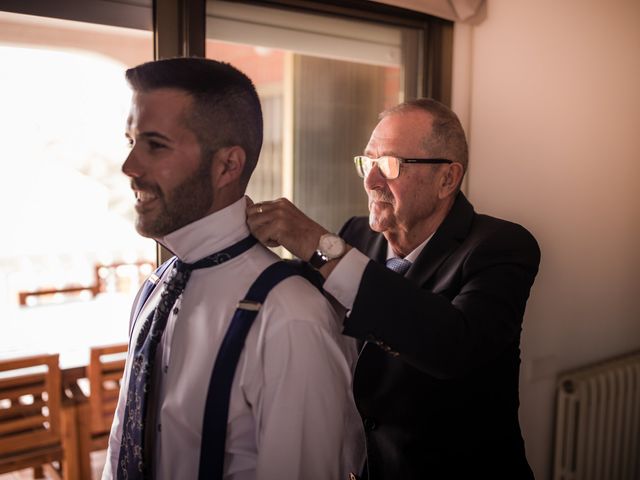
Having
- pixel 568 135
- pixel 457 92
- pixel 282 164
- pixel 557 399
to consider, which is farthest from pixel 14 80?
pixel 557 399

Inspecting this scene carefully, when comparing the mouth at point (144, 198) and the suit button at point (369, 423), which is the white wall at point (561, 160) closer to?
the suit button at point (369, 423)

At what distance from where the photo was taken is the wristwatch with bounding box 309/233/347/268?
43.6 inches

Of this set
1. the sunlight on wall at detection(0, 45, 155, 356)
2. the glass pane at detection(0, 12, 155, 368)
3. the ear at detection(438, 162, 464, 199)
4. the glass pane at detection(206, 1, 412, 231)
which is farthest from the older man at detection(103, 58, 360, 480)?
the sunlight on wall at detection(0, 45, 155, 356)

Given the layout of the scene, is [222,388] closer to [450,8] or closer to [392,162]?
[392,162]

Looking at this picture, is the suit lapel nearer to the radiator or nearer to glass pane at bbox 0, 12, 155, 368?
the radiator

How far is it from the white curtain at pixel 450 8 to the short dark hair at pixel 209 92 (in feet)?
4.28

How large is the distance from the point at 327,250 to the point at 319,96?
129 centimetres

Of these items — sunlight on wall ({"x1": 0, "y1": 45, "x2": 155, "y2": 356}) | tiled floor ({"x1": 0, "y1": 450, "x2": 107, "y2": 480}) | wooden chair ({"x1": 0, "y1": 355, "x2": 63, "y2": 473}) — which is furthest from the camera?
sunlight on wall ({"x1": 0, "y1": 45, "x2": 155, "y2": 356})

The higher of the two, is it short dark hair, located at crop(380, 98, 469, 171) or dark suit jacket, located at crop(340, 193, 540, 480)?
short dark hair, located at crop(380, 98, 469, 171)

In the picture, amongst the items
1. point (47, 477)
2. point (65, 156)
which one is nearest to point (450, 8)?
point (47, 477)

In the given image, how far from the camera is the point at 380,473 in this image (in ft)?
4.53

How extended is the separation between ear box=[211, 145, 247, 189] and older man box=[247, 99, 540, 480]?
9cm

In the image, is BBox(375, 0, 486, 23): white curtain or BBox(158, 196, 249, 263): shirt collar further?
BBox(375, 0, 486, 23): white curtain

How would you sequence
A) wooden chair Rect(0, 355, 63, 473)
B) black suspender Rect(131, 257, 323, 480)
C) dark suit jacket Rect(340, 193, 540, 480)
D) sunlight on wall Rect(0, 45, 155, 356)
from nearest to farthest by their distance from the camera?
black suspender Rect(131, 257, 323, 480) → dark suit jacket Rect(340, 193, 540, 480) → wooden chair Rect(0, 355, 63, 473) → sunlight on wall Rect(0, 45, 155, 356)
